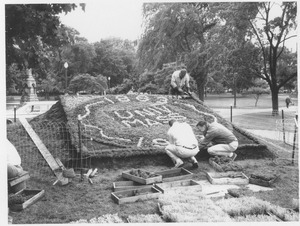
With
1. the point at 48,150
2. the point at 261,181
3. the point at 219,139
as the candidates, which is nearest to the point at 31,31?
the point at 48,150

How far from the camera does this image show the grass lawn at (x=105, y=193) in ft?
18.7

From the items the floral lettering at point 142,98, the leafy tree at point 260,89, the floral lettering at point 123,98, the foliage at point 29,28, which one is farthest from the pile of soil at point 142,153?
the leafy tree at point 260,89

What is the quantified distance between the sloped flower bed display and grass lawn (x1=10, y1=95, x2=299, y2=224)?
0.57 metres

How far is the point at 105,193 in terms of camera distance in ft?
22.2

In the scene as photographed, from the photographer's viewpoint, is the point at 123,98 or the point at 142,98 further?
the point at 142,98

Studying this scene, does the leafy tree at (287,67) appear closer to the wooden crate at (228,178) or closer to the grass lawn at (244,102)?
the grass lawn at (244,102)

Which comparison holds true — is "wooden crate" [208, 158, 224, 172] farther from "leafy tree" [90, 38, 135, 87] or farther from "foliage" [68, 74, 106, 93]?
"leafy tree" [90, 38, 135, 87]

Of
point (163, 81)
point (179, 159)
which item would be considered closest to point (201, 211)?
point (179, 159)

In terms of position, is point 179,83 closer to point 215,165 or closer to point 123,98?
point 123,98

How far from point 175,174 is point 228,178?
132cm

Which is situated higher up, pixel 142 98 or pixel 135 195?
pixel 142 98

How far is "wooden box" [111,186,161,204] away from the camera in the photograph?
616cm

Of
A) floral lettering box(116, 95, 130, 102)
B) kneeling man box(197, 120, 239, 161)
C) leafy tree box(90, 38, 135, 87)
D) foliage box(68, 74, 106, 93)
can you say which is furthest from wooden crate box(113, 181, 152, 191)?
leafy tree box(90, 38, 135, 87)

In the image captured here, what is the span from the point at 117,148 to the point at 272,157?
15.3ft
